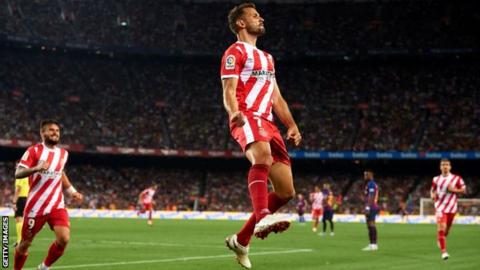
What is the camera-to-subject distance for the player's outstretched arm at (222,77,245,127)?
8.35 metres

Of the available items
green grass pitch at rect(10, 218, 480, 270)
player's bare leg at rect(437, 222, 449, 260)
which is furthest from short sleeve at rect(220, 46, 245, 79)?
player's bare leg at rect(437, 222, 449, 260)

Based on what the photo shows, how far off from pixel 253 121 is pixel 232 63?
66cm

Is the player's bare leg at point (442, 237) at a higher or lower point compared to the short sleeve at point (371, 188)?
lower

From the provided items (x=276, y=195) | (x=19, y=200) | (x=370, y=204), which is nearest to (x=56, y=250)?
(x=276, y=195)

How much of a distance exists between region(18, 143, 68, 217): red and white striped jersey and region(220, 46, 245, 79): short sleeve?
221 inches

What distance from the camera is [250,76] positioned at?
29.5 ft

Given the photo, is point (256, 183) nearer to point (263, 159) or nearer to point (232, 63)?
point (263, 159)

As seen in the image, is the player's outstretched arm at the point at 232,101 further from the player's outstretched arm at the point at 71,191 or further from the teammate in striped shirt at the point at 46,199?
the player's outstretched arm at the point at 71,191

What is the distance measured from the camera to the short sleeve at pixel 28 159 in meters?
13.2

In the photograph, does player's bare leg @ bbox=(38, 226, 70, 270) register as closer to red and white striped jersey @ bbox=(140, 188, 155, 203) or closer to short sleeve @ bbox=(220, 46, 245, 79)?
short sleeve @ bbox=(220, 46, 245, 79)

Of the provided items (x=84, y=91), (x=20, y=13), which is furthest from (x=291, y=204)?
(x=20, y=13)

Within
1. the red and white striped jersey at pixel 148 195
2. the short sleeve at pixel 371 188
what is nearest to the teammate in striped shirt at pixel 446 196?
the short sleeve at pixel 371 188

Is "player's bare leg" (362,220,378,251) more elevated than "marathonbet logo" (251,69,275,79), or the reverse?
"marathonbet logo" (251,69,275,79)

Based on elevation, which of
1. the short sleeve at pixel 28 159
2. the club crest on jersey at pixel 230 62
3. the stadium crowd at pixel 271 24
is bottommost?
the short sleeve at pixel 28 159
